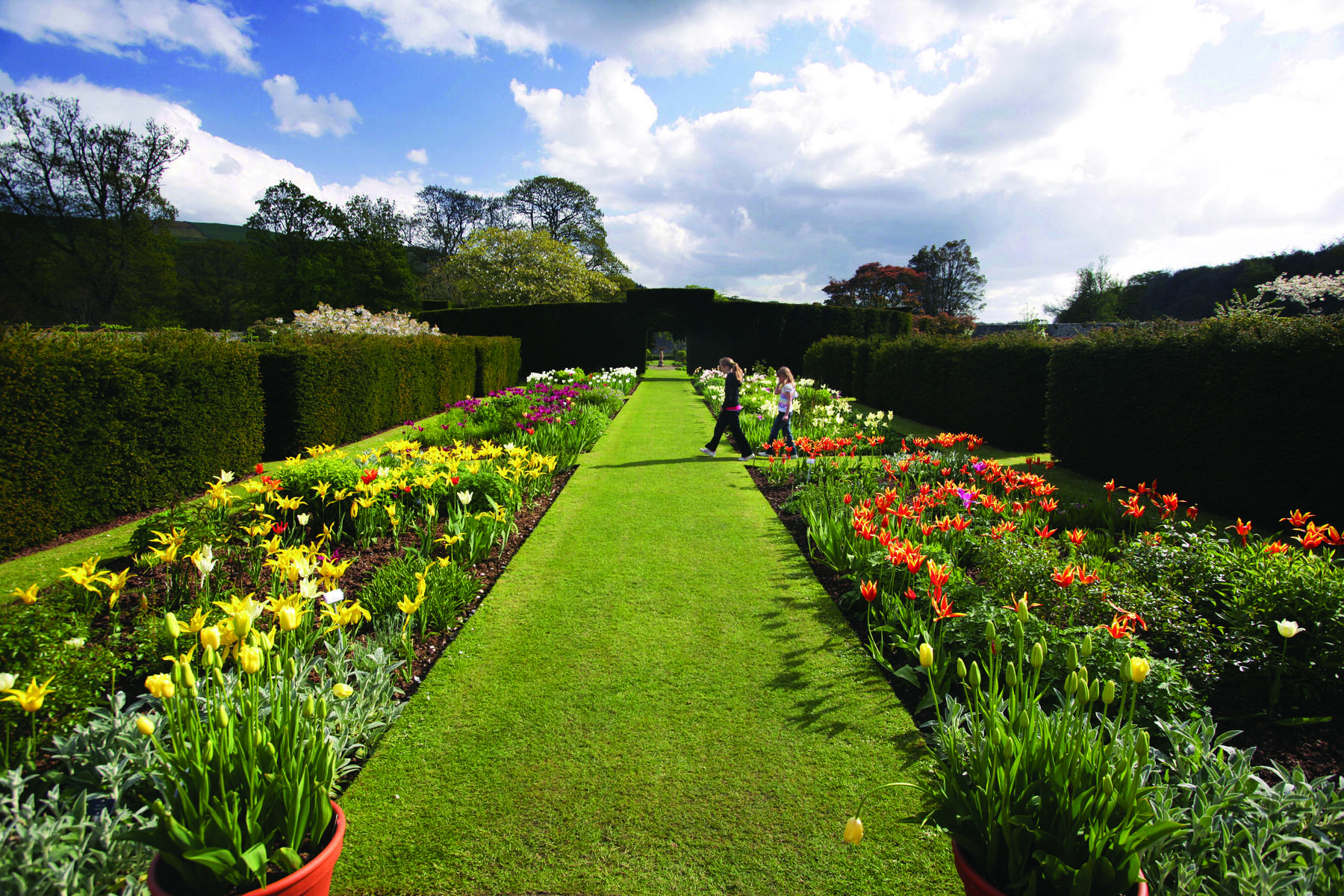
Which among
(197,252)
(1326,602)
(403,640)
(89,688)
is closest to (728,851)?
(403,640)

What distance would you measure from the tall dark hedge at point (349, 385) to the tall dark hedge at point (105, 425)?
1397 mm

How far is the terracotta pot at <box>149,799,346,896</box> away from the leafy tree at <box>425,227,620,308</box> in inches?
1269

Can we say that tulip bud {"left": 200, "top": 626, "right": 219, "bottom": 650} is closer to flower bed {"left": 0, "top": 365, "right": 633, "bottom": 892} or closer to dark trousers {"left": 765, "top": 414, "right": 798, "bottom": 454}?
flower bed {"left": 0, "top": 365, "right": 633, "bottom": 892}

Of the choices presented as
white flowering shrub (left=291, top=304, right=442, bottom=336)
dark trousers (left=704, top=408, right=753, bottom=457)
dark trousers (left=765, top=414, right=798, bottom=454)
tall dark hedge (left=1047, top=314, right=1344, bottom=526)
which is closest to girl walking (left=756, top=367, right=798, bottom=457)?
dark trousers (left=765, top=414, right=798, bottom=454)

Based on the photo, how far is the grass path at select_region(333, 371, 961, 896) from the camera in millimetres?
2043

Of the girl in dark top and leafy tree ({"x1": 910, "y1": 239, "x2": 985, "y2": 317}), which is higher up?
leafy tree ({"x1": 910, "y1": 239, "x2": 985, "y2": 317})

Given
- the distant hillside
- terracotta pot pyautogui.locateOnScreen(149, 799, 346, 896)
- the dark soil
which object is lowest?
the dark soil

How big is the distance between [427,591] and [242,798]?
6.54ft

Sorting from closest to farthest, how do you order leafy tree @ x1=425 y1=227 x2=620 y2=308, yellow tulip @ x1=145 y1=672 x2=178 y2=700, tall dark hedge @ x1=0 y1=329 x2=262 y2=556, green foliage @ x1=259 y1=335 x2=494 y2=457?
1. yellow tulip @ x1=145 y1=672 x2=178 y2=700
2. tall dark hedge @ x1=0 y1=329 x2=262 y2=556
3. green foliage @ x1=259 y1=335 x2=494 y2=457
4. leafy tree @ x1=425 y1=227 x2=620 y2=308

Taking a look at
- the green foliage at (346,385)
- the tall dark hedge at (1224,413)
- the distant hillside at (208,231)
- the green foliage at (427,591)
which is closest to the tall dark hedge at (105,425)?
the green foliage at (346,385)

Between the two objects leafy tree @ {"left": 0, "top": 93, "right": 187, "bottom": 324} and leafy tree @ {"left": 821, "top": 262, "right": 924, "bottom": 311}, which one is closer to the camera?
leafy tree @ {"left": 0, "top": 93, "right": 187, "bottom": 324}

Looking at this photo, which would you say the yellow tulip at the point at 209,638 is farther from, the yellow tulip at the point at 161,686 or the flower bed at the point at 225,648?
the yellow tulip at the point at 161,686

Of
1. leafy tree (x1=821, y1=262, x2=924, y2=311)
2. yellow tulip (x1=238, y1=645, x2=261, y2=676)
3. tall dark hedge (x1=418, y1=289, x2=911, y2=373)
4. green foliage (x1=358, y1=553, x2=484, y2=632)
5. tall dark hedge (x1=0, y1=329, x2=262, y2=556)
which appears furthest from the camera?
leafy tree (x1=821, y1=262, x2=924, y2=311)

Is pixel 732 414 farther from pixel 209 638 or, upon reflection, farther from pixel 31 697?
pixel 31 697
